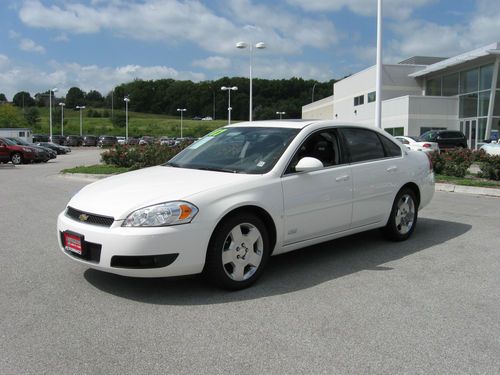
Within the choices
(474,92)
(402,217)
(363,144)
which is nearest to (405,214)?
(402,217)

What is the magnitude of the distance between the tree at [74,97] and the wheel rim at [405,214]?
518ft

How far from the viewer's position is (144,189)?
4637 mm

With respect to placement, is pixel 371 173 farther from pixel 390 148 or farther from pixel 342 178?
pixel 390 148

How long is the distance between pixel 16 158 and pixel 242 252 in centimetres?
2505

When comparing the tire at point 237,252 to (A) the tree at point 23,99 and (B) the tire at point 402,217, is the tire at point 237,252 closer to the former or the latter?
(B) the tire at point 402,217

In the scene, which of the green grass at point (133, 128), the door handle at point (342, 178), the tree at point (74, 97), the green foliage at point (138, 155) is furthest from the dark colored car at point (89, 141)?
the tree at point (74, 97)

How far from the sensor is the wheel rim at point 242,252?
4604mm

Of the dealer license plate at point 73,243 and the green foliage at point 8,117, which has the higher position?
the green foliage at point 8,117

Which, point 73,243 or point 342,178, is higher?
point 342,178

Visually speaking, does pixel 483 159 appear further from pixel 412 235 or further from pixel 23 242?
pixel 23 242

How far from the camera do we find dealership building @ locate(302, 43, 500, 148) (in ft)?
115

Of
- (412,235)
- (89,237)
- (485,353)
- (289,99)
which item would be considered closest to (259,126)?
(89,237)

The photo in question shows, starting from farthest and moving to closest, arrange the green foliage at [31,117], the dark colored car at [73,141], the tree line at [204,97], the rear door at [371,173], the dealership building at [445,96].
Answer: the tree line at [204,97], the green foliage at [31,117], the dark colored car at [73,141], the dealership building at [445,96], the rear door at [371,173]

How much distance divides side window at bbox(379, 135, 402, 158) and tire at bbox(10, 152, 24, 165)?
24.3m
